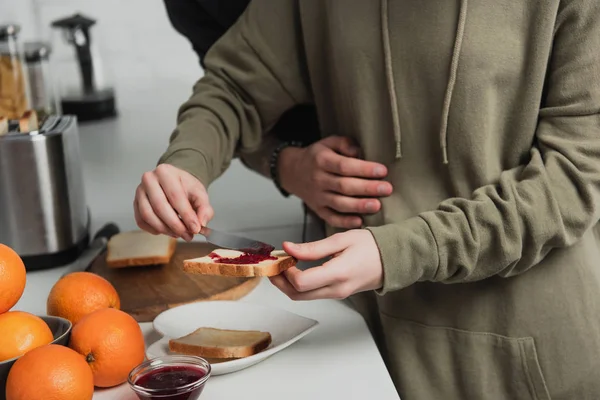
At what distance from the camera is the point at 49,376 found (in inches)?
31.4

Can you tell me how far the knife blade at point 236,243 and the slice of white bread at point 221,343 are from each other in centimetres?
11

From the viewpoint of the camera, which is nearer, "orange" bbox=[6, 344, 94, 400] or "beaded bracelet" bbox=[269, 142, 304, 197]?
"orange" bbox=[6, 344, 94, 400]

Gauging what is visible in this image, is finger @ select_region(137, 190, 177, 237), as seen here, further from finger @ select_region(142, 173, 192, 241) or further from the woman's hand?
the woman's hand

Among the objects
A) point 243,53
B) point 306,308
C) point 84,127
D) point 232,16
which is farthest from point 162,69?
point 306,308

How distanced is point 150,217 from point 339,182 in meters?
0.30

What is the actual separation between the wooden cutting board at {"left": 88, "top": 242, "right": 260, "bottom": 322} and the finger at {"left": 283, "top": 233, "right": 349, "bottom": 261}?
272mm

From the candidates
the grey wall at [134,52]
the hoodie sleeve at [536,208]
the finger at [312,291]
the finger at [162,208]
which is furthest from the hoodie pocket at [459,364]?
the grey wall at [134,52]

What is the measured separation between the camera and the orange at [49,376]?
2.60 feet

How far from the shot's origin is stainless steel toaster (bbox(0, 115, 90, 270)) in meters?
1.30

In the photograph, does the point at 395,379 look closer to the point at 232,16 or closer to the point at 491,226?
the point at 491,226

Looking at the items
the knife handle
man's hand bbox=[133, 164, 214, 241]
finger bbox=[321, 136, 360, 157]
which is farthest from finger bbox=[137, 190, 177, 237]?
the knife handle

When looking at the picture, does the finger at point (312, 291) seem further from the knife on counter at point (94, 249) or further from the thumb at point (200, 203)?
the knife on counter at point (94, 249)

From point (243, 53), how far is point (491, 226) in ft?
1.65

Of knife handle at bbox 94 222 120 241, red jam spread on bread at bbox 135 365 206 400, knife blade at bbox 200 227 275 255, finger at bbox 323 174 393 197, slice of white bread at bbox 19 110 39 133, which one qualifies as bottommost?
knife handle at bbox 94 222 120 241
